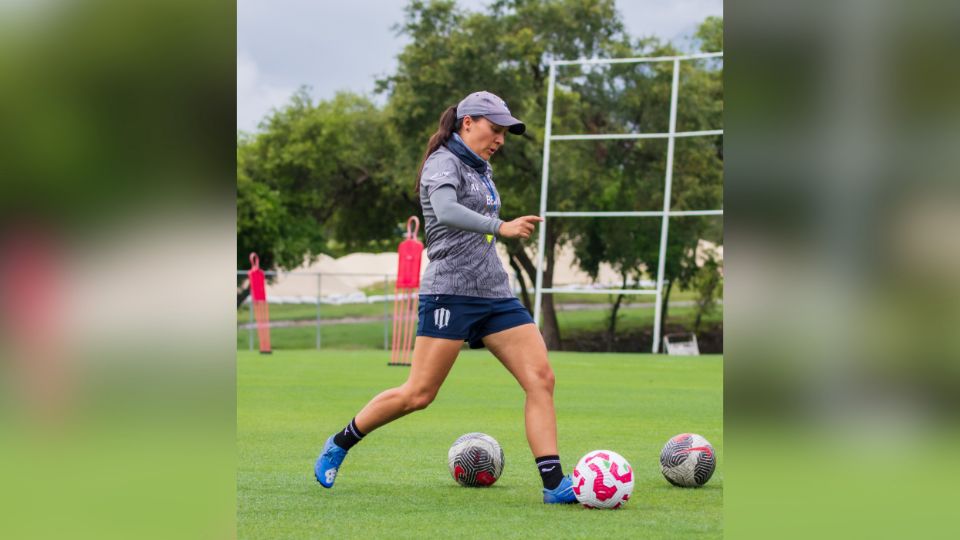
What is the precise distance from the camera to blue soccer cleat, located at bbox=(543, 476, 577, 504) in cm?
590

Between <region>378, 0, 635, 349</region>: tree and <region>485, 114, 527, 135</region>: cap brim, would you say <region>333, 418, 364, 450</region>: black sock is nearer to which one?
<region>485, 114, 527, 135</region>: cap brim

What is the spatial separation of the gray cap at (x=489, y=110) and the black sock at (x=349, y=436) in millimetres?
1719

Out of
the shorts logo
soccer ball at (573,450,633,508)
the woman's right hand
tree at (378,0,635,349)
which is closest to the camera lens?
the woman's right hand

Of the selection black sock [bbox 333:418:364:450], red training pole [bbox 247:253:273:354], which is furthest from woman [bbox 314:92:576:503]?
red training pole [bbox 247:253:273:354]

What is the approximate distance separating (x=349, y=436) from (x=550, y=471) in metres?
1.15

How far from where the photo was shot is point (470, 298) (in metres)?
6.14

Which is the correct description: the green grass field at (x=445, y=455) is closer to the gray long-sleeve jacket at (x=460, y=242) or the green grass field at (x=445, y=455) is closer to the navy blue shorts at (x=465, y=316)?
the navy blue shorts at (x=465, y=316)

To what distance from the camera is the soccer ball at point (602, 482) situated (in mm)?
5773

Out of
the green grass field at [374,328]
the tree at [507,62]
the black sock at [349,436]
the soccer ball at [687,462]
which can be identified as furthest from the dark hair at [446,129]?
the green grass field at [374,328]

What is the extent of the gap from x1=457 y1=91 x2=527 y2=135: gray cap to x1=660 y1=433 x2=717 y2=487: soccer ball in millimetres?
1951

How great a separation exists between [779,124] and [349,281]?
45.9 m

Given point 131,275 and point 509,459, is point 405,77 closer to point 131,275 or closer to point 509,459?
point 509,459

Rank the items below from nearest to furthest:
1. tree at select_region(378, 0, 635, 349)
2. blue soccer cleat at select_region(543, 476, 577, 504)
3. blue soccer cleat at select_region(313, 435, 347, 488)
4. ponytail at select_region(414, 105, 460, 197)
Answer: blue soccer cleat at select_region(543, 476, 577, 504), ponytail at select_region(414, 105, 460, 197), blue soccer cleat at select_region(313, 435, 347, 488), tree at select_region(378, 0, 635, 349)

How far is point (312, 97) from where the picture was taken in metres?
48.8
